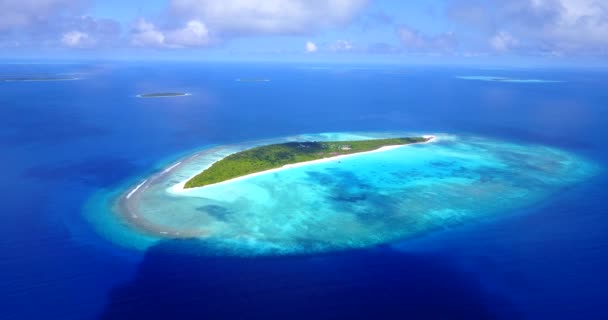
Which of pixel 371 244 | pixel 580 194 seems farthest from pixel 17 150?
pixel 580 194

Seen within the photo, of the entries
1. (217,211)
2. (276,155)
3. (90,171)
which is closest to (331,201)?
(217,211)

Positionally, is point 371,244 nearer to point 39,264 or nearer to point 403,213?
point 403,213

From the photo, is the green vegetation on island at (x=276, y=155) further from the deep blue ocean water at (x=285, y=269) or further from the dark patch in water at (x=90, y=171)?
the dark patch in water at (x=90, y=171)

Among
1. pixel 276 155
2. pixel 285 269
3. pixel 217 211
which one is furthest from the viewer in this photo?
pixel 276 155

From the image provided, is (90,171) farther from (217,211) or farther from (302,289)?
(302,289)

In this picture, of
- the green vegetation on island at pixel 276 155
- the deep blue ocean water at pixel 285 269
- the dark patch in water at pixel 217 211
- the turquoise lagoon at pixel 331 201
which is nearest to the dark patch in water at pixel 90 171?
the deep blue ocean water at pixel 285 269

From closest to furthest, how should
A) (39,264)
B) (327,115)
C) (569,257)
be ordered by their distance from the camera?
(39,264) → (569,257) → (327,115)

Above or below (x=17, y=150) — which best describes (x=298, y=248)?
below
